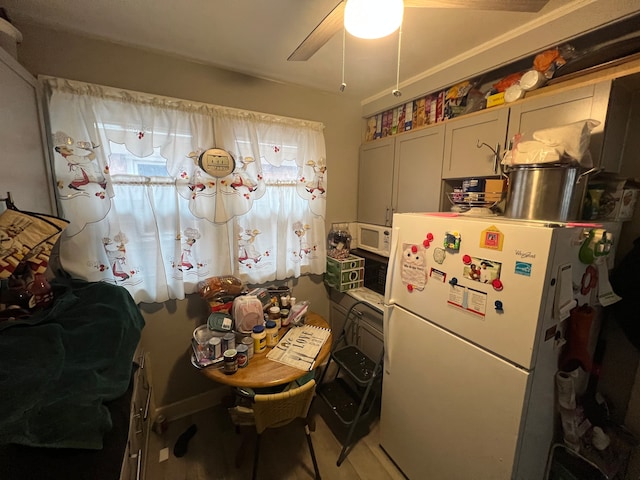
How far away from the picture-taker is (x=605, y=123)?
3.68 feet

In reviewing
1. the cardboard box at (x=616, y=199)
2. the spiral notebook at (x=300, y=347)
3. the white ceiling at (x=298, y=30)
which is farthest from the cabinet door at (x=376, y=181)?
the cardboard box at (x=616, y=199)

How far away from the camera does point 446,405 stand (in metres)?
1.28

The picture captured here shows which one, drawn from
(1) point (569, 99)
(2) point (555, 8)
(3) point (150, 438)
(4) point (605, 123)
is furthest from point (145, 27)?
(3) point (150, 438)

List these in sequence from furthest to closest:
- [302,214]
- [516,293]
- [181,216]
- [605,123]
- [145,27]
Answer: [302,214]
[181,216]
[145,27]
[605,123]
[516,293]

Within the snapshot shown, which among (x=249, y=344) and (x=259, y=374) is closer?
(x=259, y=374)

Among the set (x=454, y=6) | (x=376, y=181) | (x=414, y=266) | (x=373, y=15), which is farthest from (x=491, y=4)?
(x=376, y=181)

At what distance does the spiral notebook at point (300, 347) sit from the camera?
4.73 feet

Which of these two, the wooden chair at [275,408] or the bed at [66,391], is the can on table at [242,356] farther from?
the bed at [66,391]

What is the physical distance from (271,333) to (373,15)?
1561 millimetres

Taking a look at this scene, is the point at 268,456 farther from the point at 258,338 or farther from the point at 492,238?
the point at 492,238

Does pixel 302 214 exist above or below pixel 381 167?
below

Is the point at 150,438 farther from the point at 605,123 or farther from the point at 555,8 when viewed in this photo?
the point at 555,8

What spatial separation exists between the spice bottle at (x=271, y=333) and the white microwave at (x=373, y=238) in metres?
1.11

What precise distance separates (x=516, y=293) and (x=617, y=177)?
96cm
